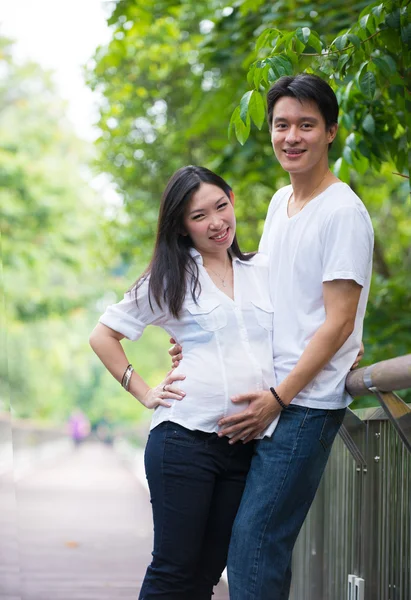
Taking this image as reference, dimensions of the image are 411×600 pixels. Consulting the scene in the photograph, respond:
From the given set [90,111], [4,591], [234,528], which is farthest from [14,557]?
[90,111]

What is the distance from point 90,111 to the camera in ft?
44.3

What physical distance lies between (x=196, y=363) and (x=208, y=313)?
15cm

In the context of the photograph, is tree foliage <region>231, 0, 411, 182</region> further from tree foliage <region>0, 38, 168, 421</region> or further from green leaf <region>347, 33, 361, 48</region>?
tree foliage <region>0, 38, 168, 421</region>

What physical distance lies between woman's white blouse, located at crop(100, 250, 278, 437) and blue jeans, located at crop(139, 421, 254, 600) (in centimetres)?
6

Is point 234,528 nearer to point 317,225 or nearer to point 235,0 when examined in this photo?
point 317,225

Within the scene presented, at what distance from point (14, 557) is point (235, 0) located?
351cm

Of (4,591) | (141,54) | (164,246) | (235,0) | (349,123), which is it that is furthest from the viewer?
(141,54)

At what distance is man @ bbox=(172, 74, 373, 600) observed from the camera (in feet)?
8.62

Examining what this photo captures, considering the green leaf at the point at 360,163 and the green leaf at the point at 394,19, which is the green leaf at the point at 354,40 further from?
the green leaf at the point at 360,163

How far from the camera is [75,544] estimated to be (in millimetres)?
8234

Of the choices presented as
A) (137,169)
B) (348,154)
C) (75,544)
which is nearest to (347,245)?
(348,154)

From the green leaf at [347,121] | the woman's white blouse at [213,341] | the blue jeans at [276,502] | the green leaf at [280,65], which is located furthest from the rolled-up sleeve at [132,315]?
the green leaf at [347,121]

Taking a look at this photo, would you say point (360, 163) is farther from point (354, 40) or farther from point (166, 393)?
point (166, 393)

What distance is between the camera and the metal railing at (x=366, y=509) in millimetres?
2471
